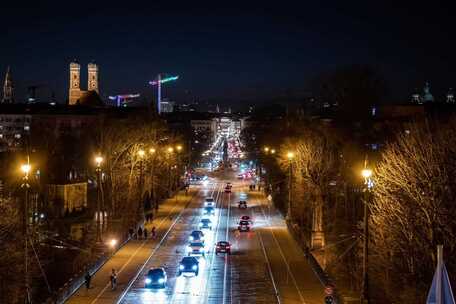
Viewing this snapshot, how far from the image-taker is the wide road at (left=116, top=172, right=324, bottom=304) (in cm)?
3359

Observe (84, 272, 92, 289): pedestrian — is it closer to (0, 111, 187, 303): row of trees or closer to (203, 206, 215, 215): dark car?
(0, 111, 187, 303): row of trees

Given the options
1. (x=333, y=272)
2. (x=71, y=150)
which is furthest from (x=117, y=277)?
(x=71, y=150)

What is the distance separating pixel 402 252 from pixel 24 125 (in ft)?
411

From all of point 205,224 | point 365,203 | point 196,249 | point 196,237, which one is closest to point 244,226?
point 205,224

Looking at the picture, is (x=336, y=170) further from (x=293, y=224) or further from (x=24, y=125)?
(x=24, y=125)

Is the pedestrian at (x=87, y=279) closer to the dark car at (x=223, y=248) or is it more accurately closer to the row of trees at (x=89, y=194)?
the row of trees at (x=89, y=194)

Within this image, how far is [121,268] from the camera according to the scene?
40094 millimetres

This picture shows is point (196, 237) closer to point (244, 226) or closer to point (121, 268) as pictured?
point (244, 226)

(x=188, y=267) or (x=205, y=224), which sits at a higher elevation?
(x=205, y=224)

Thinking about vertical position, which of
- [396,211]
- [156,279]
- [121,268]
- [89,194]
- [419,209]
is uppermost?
[419,209]

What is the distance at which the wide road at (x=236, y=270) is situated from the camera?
110 ft

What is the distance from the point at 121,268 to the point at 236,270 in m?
5.83

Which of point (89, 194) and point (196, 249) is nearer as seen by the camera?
point (196, 249)

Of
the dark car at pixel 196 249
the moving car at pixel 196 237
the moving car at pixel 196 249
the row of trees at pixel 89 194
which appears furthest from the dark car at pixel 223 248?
the row of trees at pixel 89 194
